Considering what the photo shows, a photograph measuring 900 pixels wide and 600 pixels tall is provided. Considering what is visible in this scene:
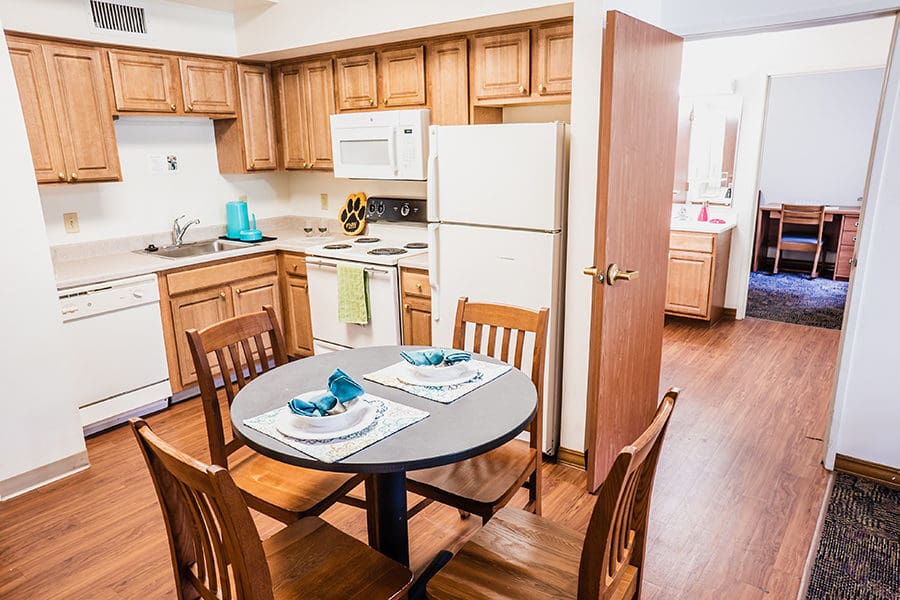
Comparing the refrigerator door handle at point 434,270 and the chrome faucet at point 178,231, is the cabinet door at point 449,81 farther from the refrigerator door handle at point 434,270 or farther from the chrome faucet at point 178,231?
the chrome faucet at point 178,231

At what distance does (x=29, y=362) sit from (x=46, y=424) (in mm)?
312

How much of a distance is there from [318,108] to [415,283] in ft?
4.99

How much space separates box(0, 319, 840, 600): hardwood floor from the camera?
2.11m

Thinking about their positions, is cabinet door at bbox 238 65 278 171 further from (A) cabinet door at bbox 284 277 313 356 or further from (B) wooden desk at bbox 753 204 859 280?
(B) wooden desk at bbox 753 204 859 280

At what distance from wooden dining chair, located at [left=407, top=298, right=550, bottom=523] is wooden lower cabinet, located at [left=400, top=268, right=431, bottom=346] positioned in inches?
41.2

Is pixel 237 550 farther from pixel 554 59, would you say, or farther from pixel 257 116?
pixel 257 116

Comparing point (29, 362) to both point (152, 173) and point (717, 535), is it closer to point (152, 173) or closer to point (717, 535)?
point (152, 173)

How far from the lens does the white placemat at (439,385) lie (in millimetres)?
1712

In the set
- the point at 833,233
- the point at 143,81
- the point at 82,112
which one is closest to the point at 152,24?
the point at 143,81

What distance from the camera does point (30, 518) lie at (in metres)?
2.49

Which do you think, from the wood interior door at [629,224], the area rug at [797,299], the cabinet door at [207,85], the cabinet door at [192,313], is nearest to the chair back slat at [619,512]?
the wood interior door at [629,224]

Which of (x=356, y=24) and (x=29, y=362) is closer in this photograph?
(x=29, y=362)

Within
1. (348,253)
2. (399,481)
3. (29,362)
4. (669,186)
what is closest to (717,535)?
(399,481)

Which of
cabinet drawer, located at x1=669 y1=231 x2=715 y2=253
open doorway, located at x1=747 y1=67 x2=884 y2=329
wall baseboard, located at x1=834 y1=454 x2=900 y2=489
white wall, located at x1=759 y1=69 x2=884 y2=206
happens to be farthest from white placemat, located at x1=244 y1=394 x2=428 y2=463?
white wall, located at x1=759 y1=69 x2=884 y2=206
